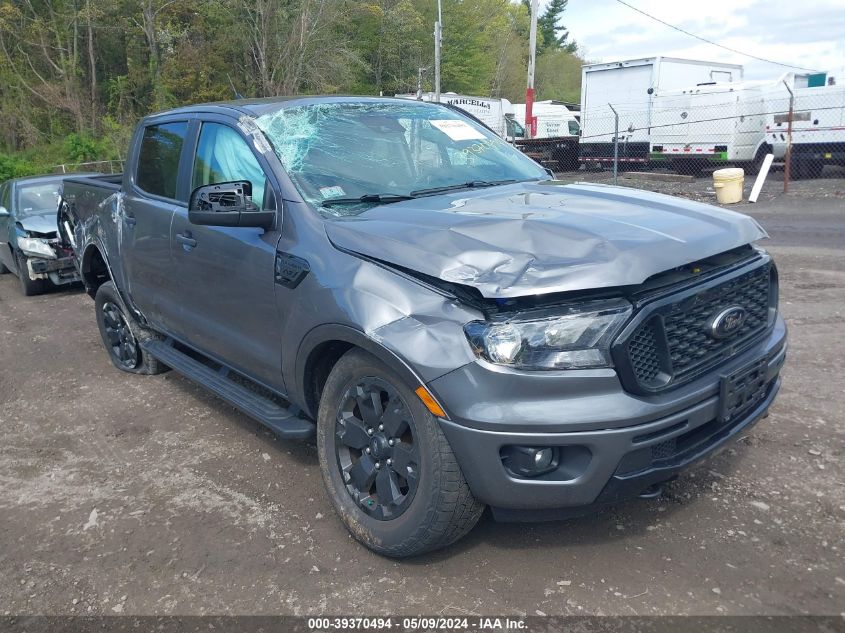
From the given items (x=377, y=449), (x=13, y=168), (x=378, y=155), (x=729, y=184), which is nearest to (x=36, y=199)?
(x=378, y=155)

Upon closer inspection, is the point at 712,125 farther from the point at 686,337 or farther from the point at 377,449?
the point at 377,449

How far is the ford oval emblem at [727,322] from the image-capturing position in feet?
8.99

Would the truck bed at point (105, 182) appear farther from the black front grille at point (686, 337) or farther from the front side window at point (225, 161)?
the black front grille at point (686, 337)

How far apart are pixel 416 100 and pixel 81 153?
94.8 feet

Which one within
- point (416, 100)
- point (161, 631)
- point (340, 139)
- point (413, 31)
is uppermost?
point (413, 31)

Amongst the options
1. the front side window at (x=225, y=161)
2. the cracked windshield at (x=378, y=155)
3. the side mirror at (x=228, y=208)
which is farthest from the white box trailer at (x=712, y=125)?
the side mirror at (x=228, y=208)

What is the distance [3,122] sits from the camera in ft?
104

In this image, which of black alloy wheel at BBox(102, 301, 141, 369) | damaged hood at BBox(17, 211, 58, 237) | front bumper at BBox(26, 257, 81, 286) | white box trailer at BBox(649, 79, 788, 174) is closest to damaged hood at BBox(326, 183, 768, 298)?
black alloy wheel at BBox(102, 301, 141, 369)

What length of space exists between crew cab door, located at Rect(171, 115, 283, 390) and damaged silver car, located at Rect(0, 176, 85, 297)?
5696mm

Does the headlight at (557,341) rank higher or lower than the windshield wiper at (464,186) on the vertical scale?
lower

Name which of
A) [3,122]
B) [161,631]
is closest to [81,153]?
[3,122]

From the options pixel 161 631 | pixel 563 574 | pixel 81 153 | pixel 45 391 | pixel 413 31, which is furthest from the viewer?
pixel 413 31

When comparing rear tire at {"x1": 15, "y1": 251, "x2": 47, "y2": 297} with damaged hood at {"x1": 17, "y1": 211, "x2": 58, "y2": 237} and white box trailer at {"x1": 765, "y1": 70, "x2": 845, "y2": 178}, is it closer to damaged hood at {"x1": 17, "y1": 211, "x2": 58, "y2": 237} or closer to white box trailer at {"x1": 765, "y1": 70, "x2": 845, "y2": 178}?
damaged hood at {"x1": 17, "y1": 211, "x2": 58, "y2": 237}

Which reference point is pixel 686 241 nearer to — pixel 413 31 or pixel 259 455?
pixel 259 455
